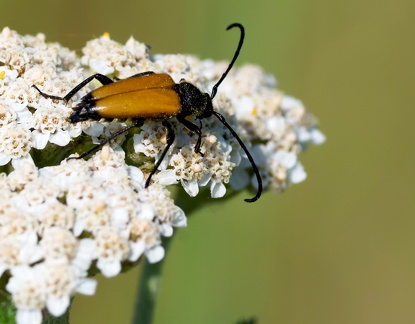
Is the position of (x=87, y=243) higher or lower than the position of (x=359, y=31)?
lower

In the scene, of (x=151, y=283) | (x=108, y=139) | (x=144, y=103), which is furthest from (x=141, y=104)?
(x=151, y=283)

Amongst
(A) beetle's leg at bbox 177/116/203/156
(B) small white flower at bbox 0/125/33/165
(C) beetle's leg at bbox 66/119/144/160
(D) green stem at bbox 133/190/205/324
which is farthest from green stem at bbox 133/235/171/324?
(B) small white flower at bbox 0/125/33/165

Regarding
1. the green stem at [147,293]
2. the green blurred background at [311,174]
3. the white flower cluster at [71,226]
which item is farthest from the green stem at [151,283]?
the green blurred background at [311,174]

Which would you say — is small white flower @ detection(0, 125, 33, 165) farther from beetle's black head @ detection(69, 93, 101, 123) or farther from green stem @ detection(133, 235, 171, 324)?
green stem @ detection(133, 235, 171, 324)

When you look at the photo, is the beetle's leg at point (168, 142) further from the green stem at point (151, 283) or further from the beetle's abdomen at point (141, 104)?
the green stem at point (151, 283)

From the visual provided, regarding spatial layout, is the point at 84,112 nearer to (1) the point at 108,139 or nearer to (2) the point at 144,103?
(1) the point at 108,139

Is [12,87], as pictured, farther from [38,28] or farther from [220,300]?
[38,28]

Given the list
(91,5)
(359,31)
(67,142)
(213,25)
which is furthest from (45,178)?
(359,31)
